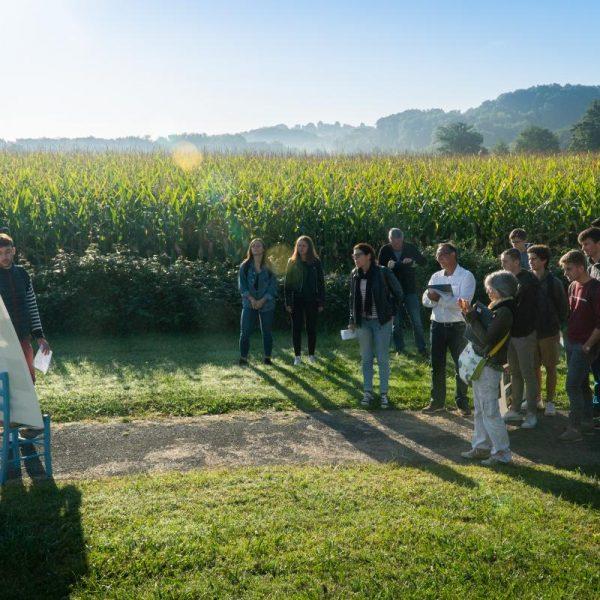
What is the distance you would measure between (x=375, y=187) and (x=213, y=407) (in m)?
10.5

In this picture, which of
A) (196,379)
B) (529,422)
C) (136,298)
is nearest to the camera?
(529,422)

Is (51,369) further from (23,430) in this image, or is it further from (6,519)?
(6,519)

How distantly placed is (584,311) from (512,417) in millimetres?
1591

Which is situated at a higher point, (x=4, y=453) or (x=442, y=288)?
(x=442, y=288)

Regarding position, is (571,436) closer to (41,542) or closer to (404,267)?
(404,267)

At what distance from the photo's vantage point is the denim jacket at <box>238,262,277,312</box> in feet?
35.9

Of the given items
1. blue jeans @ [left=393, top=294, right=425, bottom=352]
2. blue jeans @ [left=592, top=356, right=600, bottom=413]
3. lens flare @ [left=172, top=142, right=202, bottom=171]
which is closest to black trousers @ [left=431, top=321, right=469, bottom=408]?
blue jeans @ [left=592, top=356, right=600, bottom=413]

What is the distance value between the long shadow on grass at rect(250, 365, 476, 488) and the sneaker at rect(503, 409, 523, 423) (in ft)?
4.90

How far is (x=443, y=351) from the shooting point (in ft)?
28.4

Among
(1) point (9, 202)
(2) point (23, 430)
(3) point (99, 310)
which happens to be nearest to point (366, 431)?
(2) point (23, 430)

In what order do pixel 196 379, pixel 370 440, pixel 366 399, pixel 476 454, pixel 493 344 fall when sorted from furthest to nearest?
pixel 196 379
pixel 366 399
pixel 370 440
pixel 476 454
pixel 493 344

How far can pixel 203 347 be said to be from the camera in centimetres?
1238

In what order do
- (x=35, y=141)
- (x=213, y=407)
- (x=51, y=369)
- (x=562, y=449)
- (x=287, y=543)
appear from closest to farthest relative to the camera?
(x=287, y=543) < (x=562, y=449) < (x=213, y=407) < (x=51, y=369) < (x=35, y=141)

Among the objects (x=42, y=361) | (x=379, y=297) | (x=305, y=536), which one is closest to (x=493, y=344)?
(x=379, y=297)
